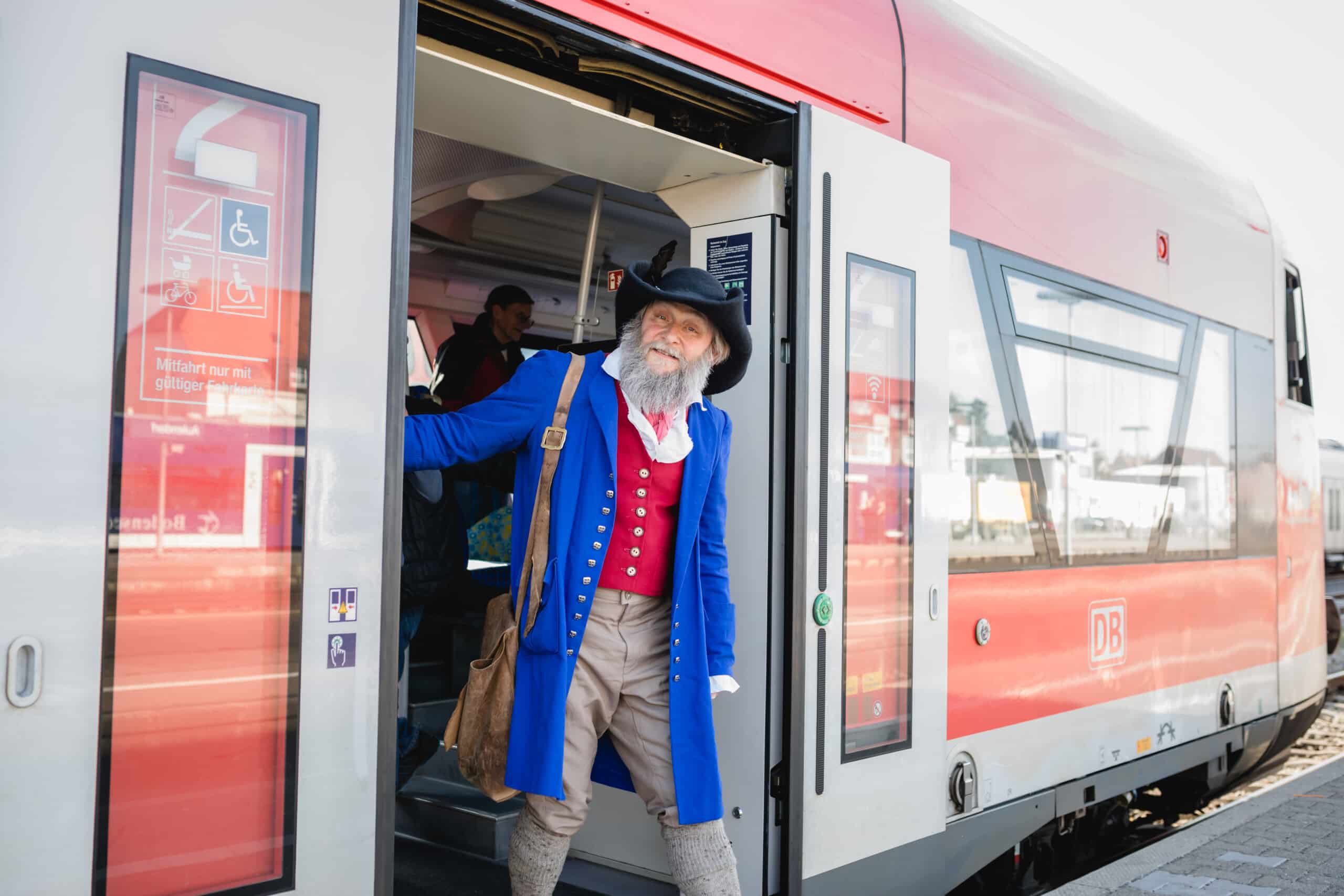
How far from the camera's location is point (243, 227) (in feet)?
6.33

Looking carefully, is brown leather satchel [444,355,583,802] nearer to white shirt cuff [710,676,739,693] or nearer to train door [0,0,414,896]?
white shirt cuff [710,676,739,693]

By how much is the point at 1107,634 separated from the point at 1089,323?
1226 millimetres

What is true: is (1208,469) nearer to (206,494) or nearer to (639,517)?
(639,517)

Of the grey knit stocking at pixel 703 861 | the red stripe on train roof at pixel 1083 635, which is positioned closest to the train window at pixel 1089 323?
the red stripe on train roof at pixel 1083 635

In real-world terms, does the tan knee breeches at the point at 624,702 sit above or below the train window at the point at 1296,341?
below

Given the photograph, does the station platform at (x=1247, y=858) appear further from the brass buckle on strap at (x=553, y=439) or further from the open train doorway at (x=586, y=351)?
the brass buckle on strap at (x=553, y=439)

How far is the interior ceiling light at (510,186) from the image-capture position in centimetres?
412

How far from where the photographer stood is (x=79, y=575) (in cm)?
172

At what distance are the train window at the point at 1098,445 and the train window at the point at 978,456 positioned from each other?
231mm

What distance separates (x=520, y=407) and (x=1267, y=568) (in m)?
4.62

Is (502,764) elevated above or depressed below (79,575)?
below

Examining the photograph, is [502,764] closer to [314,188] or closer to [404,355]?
[404,355]

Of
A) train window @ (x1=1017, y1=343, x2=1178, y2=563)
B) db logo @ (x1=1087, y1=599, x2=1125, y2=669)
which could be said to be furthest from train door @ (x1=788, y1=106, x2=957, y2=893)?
db logo @ (x1=1087, y1=599, x2=1125, y2=669)

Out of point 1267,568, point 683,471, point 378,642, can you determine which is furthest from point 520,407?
point 1267,568
